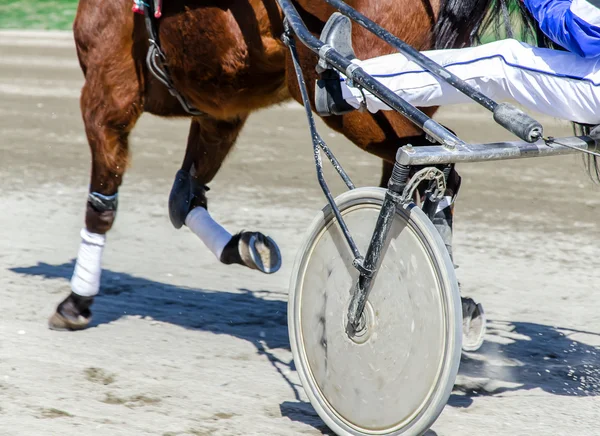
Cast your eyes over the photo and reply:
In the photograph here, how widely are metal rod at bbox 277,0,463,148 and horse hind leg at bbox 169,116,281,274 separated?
1.42 m

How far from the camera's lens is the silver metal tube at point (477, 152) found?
268cm

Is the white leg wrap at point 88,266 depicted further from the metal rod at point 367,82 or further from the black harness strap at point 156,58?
the metal rod at point 367,82

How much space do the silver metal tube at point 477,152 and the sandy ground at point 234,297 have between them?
3.09 feet

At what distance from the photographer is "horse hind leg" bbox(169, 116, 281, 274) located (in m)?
4.54

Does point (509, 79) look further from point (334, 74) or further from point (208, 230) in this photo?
point (208, 230)

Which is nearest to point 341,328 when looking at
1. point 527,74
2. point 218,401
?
point 218,401

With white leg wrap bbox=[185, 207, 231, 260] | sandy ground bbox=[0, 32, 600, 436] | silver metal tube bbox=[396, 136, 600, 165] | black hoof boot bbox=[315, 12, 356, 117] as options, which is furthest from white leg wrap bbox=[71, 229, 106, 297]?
silver metal tube bbox=[396, 136, 600, 165]

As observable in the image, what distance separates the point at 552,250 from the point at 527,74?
2861 millimetres

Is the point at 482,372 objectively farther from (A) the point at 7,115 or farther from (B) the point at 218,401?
(A) the point at 7,115

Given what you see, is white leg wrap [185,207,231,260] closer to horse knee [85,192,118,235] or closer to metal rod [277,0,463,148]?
horse knee [85,192,118,235]

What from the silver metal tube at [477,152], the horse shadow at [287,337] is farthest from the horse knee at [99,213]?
the silver metal tube at [477,152]

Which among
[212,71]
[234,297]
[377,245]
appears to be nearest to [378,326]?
[377,245]

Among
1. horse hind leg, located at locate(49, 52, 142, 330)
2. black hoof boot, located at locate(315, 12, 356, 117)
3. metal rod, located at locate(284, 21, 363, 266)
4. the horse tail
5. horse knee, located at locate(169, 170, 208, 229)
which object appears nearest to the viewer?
metal rod, located at locate(284, 21, 363, 266)

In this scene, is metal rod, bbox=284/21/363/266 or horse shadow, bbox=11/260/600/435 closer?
metal rod, bbox=284/21/363/266
